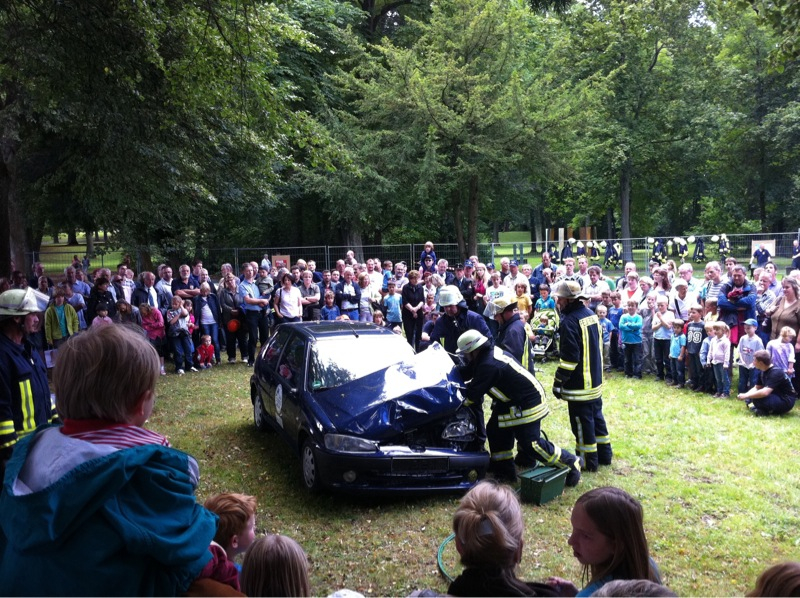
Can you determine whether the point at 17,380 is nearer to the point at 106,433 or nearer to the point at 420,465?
the point at 106,433

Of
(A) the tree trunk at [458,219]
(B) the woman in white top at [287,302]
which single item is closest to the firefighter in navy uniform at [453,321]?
(B) the woman in white top at [287,302]

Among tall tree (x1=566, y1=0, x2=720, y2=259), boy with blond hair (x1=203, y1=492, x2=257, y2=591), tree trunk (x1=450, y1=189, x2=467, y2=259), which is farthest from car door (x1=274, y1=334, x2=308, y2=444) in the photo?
tall tree (x1=566, y1=0, x2=720, y2=259)

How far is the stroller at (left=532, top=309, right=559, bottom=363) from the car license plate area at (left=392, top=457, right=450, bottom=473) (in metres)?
8.51

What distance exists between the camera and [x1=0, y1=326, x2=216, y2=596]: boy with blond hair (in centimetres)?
173

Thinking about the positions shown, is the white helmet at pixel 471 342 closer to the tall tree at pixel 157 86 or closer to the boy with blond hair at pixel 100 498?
the tall tree at pixel 157 86

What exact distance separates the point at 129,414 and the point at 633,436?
8249mm

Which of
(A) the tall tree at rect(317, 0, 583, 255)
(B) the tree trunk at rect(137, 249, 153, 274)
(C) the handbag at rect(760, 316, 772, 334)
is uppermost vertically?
(A) the tall tree at rect(317, 0, 583, 255)

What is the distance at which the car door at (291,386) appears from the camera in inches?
281

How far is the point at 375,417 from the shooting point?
6.41m

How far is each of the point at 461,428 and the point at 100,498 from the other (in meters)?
5.33

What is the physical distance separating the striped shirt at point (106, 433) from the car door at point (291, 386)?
4954mm

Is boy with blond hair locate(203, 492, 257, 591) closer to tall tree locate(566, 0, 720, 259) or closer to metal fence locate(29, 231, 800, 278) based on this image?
metal fence locate(29, 231, 800, 278)

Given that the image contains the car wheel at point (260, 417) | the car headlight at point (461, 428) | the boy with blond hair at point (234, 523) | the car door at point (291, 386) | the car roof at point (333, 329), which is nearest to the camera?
the boy with blond hair at point (234, 523)

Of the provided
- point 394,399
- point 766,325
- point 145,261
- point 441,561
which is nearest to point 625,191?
point 145,261
